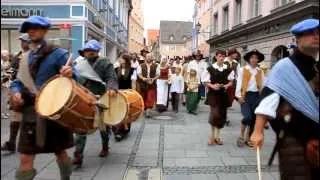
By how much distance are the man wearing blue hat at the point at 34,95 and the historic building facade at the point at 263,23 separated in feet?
40.0

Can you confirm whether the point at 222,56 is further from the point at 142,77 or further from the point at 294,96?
the point at 294,96

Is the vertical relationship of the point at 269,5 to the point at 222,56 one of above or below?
above

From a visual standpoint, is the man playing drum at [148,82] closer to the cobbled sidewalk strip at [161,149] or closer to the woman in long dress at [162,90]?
the woman in long dress at [162,90]

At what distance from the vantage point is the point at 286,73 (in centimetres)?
425

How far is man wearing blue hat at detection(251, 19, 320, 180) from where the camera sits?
4.18 metres

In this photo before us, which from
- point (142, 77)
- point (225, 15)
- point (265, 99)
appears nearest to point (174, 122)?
point (142, 77)

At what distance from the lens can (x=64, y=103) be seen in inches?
218

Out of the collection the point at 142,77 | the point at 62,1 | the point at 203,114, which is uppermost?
the point at 62,1

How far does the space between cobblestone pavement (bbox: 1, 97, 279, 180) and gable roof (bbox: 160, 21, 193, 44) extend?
99305 mm

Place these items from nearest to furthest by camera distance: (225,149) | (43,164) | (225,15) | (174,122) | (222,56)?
1. (43,164)
2. (225,149)
3. (222,56)
4. (174,122)
5. (225,15)

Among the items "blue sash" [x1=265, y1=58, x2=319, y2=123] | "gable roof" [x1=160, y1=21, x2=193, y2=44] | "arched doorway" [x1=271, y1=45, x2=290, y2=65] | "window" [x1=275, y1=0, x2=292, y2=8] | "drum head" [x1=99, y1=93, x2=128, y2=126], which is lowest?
"drum head" [x1=99, y1=93, x2=128, y2=126]

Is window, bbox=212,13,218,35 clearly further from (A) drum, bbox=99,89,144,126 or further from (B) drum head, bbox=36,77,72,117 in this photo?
(B) drum head, bbox=36,77,72,117

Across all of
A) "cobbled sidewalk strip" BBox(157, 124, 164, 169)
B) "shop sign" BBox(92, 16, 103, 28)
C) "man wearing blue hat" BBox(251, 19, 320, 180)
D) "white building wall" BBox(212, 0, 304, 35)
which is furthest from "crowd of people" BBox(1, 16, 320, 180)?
"shop sign" BBox(92, 16, 103, 28)

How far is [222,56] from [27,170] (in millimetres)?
5530
